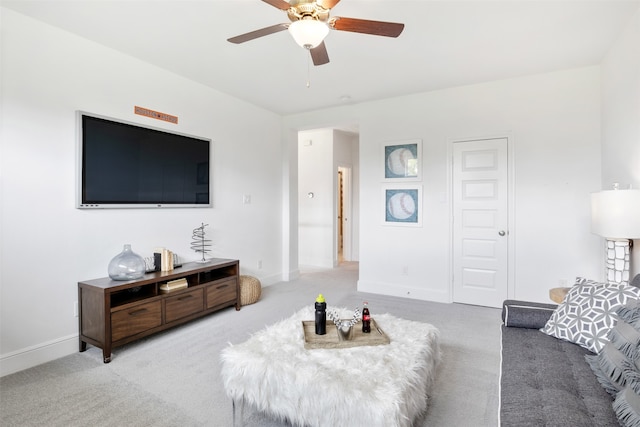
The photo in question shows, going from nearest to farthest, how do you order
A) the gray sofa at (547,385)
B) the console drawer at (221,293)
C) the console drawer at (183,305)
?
1. the gray sofa at (547,385)
2. the console drawer at (183,305)
3. the console drawer at (221,293)

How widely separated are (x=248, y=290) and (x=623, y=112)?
4.04 m

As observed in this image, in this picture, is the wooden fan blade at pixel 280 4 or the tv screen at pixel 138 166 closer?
the wooden fan blade at pixel 280 4

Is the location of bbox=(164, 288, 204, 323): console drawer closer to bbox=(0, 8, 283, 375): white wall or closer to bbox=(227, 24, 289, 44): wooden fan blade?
bbox=(0, 8, 283, 375): white wall

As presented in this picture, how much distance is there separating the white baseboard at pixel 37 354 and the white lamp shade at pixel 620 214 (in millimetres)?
4264

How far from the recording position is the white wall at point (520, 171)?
11.4 ft

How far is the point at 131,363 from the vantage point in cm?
250

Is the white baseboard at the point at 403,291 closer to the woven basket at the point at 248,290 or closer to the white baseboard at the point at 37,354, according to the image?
the woven basket at the point at 248,290

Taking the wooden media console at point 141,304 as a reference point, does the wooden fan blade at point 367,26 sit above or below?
above

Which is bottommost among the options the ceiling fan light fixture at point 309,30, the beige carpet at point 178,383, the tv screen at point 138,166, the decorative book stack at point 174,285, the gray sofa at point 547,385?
the beige carpet at point 178,383

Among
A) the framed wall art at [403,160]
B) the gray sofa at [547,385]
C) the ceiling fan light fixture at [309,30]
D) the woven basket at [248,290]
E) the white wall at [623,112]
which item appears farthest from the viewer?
the framed wall art at [403,160]

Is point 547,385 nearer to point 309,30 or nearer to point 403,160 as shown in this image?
point 309,30

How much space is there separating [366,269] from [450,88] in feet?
8.58

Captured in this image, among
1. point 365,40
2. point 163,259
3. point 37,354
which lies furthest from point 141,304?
point 365,40

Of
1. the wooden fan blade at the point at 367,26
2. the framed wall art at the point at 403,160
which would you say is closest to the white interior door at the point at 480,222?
the framed wall art at the point at 403,160
